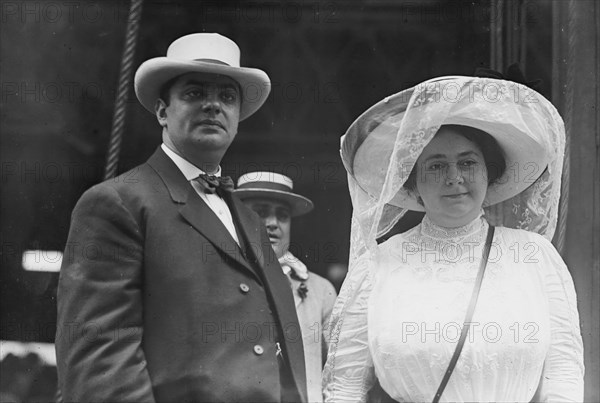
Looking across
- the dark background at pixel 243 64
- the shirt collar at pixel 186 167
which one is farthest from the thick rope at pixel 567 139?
the shirt collar at pixel 186 167

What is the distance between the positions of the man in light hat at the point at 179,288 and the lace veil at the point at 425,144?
252 millimetres

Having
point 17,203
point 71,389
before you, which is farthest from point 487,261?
point 17,203

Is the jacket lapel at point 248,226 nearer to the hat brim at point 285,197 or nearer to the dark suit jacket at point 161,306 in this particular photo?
the dark suit jacket at point 161,306

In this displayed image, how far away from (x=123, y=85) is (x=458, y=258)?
57.4 inches

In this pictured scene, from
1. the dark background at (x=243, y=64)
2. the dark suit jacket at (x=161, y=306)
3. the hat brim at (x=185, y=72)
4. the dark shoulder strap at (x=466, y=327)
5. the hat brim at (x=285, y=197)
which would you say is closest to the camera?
the dark suit jacket at (x=161, y=306)

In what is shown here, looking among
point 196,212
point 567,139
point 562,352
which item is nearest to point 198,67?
point 196,212

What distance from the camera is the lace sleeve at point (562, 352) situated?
2264 mm

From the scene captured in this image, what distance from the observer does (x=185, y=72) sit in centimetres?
247

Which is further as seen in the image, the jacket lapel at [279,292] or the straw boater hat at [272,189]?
the straw boater hat at [272,189]

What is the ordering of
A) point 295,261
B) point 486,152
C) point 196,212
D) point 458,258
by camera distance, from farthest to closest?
1. point 295,261
2. point 486,152
3. point 458,258
4. point 196,212

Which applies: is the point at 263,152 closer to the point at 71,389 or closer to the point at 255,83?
the point at 255,83

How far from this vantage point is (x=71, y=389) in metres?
2.11

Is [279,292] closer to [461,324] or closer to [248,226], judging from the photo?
[248,226]

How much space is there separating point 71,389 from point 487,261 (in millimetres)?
987
